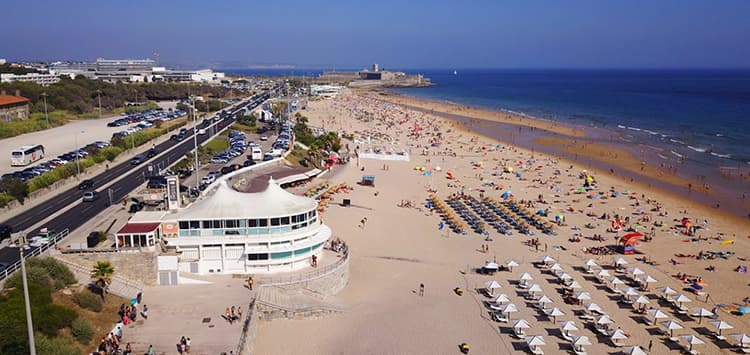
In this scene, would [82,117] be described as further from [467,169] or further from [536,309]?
[536,309]

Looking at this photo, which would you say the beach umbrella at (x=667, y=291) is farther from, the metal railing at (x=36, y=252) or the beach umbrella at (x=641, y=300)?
the metal railing at (x=36, y=252)

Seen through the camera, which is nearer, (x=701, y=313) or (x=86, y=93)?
(x=701, y=313)

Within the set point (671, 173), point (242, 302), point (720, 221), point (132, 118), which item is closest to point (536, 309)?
point (242, 302)

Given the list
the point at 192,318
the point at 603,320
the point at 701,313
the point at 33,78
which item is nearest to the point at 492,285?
the point at 603,320

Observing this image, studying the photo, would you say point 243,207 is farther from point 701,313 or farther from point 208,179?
point 701,313

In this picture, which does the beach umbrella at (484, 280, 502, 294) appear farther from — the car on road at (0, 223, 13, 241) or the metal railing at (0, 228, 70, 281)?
the car on road at (0, 223, 13, 241)

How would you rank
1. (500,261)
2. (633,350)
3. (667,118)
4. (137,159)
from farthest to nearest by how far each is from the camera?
(667,118) < (137,159) < (500,261) < (633,350)

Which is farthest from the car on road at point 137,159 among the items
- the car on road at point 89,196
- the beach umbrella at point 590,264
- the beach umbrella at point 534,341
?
the beach umbrella at point 534,341
